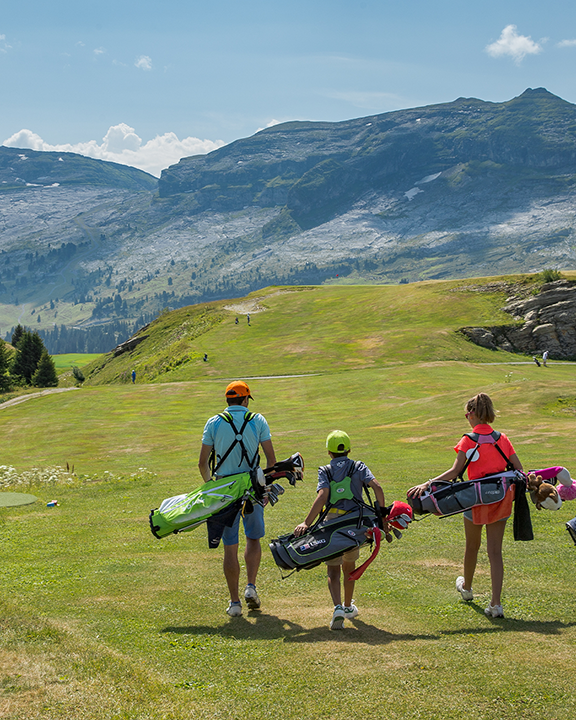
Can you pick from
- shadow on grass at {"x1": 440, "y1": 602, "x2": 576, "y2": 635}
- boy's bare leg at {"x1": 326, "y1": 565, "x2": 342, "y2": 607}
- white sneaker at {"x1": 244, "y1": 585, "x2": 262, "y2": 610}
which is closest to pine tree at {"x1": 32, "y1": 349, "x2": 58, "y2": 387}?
white sneaker at {"x1": 244, "y1": 585, "x2": 262, "y2": 610}

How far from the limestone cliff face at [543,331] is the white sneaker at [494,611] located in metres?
71.6

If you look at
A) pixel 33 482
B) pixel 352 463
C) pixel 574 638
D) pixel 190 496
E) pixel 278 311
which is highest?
pixel 278 311

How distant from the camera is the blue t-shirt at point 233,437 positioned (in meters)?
9.30

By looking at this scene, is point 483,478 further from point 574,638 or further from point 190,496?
point 190,496

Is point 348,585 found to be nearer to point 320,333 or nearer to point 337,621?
point 337,621

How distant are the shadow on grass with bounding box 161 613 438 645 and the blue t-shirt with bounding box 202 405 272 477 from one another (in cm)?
226

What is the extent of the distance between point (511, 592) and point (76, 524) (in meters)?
11.4

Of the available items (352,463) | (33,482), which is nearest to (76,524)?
(33,482)

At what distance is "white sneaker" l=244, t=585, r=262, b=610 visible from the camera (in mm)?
9211

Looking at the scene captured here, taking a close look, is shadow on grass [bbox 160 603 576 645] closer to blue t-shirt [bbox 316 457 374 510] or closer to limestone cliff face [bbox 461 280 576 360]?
blue t-shirt [bbox 316 457 374 510]

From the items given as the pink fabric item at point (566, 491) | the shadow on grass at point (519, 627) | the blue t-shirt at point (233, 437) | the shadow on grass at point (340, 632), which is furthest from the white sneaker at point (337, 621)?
the pink fabric item at point (566, 491)

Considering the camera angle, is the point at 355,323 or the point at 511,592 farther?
the point at 355,323

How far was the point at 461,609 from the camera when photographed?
9078 millimetres

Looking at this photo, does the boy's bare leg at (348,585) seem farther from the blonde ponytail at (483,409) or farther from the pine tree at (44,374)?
the pine tree at (44,374)
